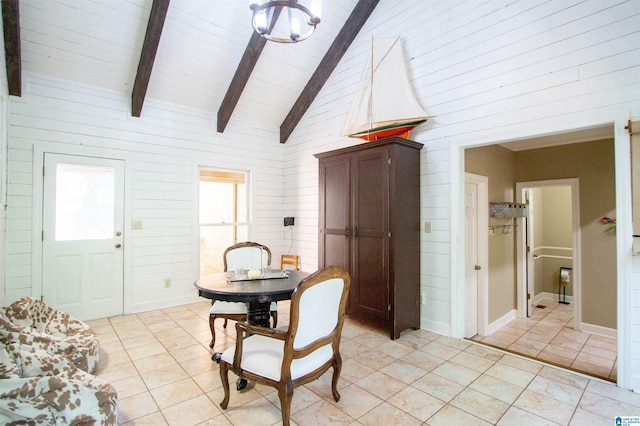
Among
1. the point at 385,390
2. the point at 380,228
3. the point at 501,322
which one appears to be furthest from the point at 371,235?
the point at 501,322

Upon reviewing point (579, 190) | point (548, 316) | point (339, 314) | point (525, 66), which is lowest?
point (548, 316)

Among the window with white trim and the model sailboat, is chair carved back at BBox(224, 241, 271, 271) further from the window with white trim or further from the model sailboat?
the model sailboat

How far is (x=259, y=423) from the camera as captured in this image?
2057mm

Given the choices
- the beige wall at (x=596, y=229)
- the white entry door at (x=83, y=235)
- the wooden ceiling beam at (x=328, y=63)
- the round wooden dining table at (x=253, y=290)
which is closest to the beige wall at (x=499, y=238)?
the beige wall at (x=596, y=229)

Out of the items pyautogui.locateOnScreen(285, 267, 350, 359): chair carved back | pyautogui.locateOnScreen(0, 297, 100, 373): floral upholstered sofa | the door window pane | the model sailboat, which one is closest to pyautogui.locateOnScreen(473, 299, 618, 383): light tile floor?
pyautogui.locateOnScreen(285, 267, 350, 359): chair carved back

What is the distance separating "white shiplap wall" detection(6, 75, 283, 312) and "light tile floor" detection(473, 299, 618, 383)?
4.03 metres

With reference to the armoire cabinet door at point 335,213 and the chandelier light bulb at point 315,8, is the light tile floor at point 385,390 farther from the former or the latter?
the chandelier light bulb at point 315,8

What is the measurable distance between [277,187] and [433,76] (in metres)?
3.23

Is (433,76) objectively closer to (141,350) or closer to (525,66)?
(525,66)

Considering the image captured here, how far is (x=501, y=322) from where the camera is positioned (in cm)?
458

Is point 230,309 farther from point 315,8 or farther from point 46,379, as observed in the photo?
point 315,8

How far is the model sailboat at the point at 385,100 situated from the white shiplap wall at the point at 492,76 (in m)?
0.16

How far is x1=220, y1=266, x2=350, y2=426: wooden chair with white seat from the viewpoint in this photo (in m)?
1.86

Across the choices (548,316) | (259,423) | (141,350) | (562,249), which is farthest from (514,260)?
(141,350)
